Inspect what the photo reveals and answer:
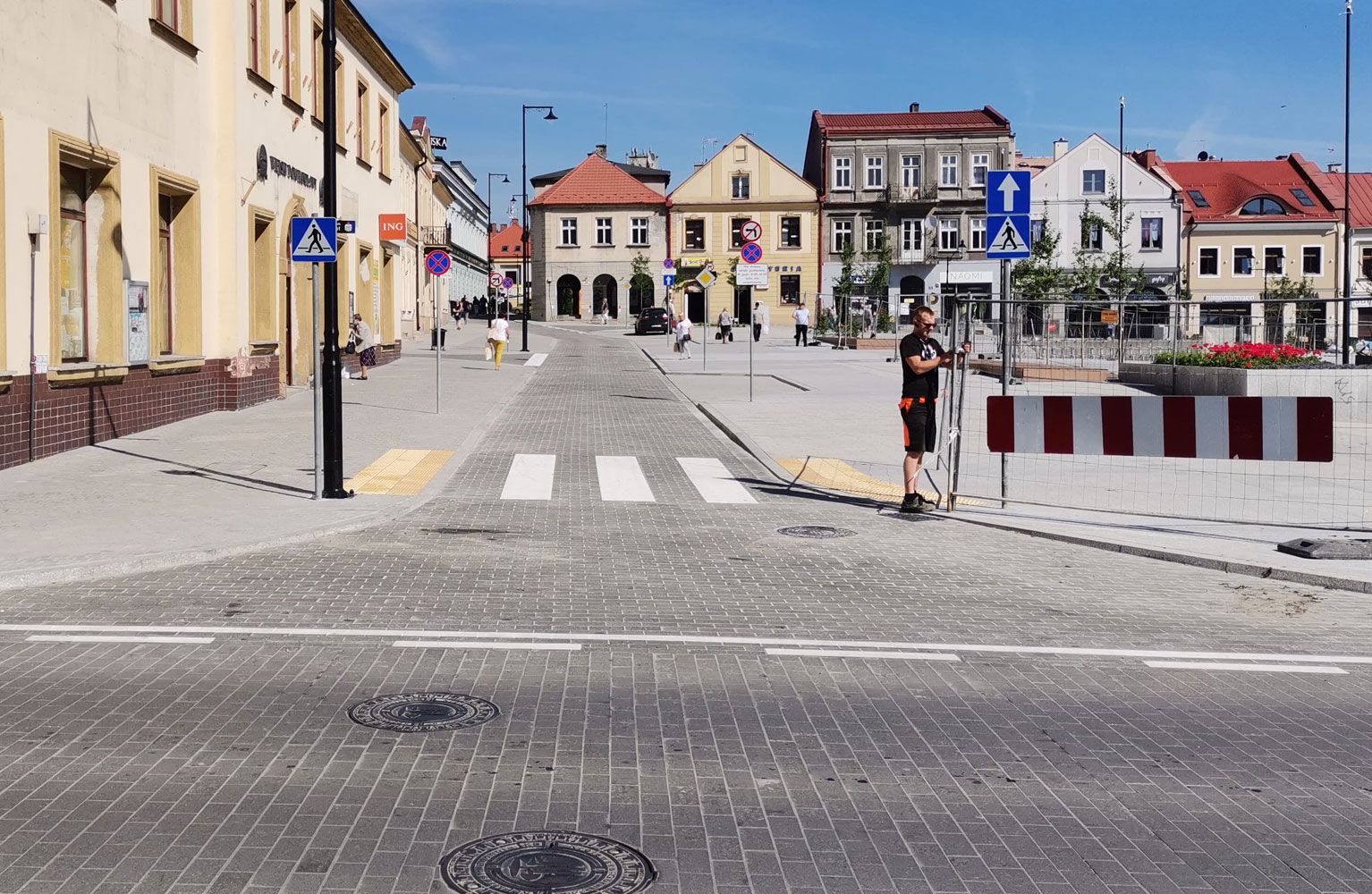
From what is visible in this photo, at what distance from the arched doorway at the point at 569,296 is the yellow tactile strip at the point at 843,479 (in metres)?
66.7

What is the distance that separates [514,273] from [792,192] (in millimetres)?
60187

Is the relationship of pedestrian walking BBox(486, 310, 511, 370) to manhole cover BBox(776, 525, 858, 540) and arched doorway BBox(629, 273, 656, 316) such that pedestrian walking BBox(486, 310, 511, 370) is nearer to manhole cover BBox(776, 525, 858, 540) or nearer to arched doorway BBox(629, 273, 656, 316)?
manhole cover BBox(776, 525, 858, 540)

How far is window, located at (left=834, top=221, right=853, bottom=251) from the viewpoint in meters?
77.8

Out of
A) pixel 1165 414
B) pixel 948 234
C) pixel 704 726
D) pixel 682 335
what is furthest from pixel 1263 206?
pixel 704 726

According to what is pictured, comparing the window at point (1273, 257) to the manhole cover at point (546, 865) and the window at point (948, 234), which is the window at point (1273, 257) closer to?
the window at point (948, 234)

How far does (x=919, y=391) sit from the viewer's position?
12.3 m

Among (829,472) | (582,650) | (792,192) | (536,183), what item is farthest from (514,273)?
(582,650)

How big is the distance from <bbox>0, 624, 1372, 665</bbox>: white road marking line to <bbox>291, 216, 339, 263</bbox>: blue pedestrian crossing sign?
557 centimetres

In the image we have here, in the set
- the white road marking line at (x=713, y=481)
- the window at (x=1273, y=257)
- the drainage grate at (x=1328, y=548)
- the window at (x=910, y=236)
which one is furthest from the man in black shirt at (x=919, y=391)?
the window at (x=1273, y=257)

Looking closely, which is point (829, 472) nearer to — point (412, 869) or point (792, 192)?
point (412, 869)

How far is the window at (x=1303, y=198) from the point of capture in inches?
3029

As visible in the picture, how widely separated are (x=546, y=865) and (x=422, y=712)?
184 cm

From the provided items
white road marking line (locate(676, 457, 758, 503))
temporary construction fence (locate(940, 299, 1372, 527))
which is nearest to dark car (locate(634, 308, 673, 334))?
temporary construction fence (locate(940, 299, 1372, 527))

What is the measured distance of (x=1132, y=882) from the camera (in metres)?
4.15
